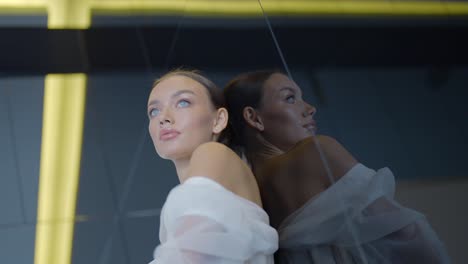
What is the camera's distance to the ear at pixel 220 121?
1575mm

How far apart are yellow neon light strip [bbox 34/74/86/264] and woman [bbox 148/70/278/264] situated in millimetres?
1014

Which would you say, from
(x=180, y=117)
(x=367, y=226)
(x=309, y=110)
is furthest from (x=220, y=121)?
(x=367, y=226)

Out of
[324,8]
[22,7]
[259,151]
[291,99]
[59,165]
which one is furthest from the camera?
[22,7]

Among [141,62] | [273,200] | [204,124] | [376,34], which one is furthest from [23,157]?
[376,34]

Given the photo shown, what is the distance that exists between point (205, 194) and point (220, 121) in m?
0.33

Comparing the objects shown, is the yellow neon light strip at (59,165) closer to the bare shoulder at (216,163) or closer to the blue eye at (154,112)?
the blue eye at (154,112)

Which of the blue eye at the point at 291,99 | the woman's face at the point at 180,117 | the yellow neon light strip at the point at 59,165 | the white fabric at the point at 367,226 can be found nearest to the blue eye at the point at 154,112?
the woman's face at the point at 180,117

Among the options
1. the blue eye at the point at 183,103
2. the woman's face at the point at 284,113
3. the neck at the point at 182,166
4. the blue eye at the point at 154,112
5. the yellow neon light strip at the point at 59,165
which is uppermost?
the yellow neon light strip at the point at 59,165

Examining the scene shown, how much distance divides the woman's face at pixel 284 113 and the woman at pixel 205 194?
0.10m

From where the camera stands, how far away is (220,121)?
5.19 feet

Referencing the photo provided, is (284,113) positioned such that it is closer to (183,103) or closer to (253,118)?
(253,118)

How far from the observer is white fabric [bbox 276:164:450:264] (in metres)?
1.00

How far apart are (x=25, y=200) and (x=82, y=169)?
0.77ft

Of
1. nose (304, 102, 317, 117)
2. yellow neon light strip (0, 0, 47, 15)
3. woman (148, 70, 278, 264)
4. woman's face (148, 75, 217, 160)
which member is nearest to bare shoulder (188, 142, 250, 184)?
woman (148, 70, 278, 264)
